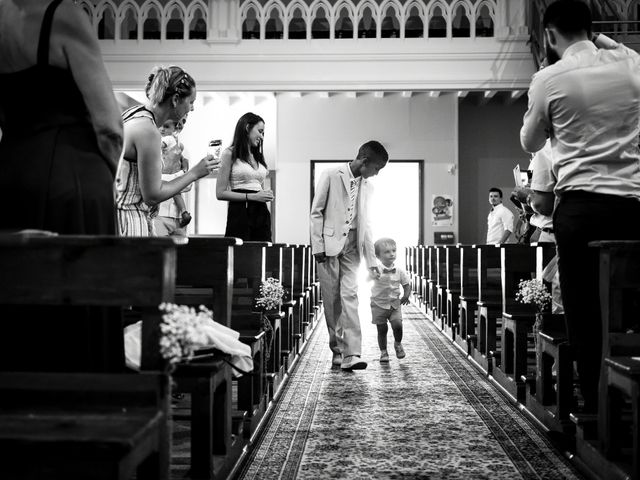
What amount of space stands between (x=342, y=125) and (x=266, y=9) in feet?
10.1

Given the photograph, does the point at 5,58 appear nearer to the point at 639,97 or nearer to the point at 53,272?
the point at 53,272

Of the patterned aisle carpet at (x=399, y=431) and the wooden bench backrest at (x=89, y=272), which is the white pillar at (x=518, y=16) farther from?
the wooden bench backrest at (x=89, y=272)

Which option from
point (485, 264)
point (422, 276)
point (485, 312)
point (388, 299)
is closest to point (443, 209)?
point (422, 276)

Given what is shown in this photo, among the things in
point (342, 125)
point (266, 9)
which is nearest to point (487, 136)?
point (342, 125)

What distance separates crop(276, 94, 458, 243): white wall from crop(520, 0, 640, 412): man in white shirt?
11.7 metres

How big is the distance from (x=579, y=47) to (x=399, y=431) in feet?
6.09

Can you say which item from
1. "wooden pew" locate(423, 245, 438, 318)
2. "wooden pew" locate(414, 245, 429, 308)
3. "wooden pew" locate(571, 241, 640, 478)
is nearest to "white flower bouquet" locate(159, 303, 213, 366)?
"wooden pew" locate(571, 241, 640, 478)

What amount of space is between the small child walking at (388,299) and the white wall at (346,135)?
351 inches

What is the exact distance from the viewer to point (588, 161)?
9.01 ft

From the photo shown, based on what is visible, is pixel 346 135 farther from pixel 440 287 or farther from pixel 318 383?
pixel 318 383

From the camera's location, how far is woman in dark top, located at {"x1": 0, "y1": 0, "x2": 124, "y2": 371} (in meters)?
1.88

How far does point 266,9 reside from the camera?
12.5 metres

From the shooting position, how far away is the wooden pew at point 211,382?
2.31 meters

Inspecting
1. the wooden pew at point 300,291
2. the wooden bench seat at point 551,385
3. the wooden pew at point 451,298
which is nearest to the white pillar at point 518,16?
the wooden pew at point 451,298
